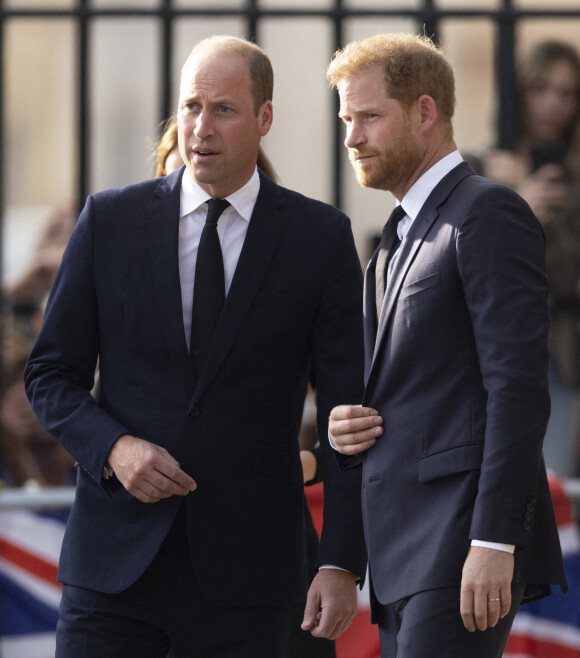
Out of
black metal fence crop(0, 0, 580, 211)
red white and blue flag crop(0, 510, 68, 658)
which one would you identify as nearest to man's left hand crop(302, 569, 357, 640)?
red white and blue flag crop(0, 510, 68, 658)

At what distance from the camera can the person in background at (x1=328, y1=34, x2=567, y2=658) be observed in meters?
2.86

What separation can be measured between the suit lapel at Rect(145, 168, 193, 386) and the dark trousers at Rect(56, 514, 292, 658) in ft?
1.51

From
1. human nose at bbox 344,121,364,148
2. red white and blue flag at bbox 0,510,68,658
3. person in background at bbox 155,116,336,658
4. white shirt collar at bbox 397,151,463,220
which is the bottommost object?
red white and blue flag at bbox 0,510,68,658

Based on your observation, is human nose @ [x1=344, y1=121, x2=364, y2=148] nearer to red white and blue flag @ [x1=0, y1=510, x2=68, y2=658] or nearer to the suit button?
the suit button

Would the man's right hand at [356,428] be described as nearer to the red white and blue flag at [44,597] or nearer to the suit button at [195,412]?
the suit button at [195,412]

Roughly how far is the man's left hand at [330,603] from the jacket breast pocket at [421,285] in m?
0.79

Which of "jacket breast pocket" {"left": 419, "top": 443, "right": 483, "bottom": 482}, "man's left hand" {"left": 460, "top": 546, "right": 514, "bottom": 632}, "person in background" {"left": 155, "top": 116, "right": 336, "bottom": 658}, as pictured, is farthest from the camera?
"person in background" {"left": 155, "top": 116, "right": 336, "bottom": 658}

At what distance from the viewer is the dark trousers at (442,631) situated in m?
2.88

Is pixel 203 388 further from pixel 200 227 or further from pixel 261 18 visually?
pixel 261 18

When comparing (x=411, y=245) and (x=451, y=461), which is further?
(x=411, y=245)

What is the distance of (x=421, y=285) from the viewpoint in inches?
120

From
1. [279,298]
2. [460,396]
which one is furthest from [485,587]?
[279,298]

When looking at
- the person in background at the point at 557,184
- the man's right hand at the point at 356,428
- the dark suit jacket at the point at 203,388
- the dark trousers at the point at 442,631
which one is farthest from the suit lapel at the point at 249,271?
the person in background at the point at 557,184

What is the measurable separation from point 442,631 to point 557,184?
4.78 metres
